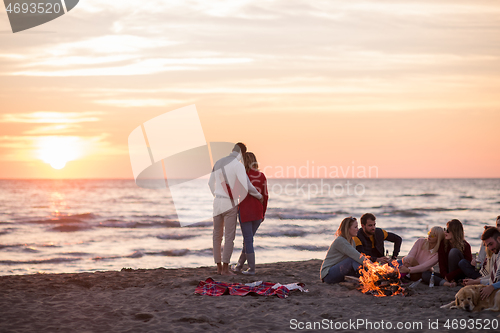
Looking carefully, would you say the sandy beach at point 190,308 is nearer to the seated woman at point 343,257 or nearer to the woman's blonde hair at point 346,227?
the seated woman at point 343,257

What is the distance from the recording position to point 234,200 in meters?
7.20

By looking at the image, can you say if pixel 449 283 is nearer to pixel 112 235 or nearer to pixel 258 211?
pixel 258 211

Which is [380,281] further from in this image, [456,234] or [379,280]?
[456,234]

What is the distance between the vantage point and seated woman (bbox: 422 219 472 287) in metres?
6.16

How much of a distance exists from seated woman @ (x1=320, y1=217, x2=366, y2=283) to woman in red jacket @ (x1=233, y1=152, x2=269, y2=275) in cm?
123

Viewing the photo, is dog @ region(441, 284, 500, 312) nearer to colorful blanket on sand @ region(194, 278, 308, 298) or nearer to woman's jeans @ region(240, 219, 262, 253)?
colorful blanket on sand @ region(194, 278, 308, 298)

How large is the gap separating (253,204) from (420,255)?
2.56 metres

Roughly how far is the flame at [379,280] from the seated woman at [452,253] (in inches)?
29.1

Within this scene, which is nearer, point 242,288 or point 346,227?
point 242,288

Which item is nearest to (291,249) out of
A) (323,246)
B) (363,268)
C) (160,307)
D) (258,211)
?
(323,246)

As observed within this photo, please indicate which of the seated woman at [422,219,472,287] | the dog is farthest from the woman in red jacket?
the dog

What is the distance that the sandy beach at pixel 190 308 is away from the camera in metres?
4.60

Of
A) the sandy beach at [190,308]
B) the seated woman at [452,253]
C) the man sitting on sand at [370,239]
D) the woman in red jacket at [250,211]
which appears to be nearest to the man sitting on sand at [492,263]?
the sandy beach at [190,308]

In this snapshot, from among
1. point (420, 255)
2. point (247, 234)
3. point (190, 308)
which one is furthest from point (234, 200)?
point (420, 255)
